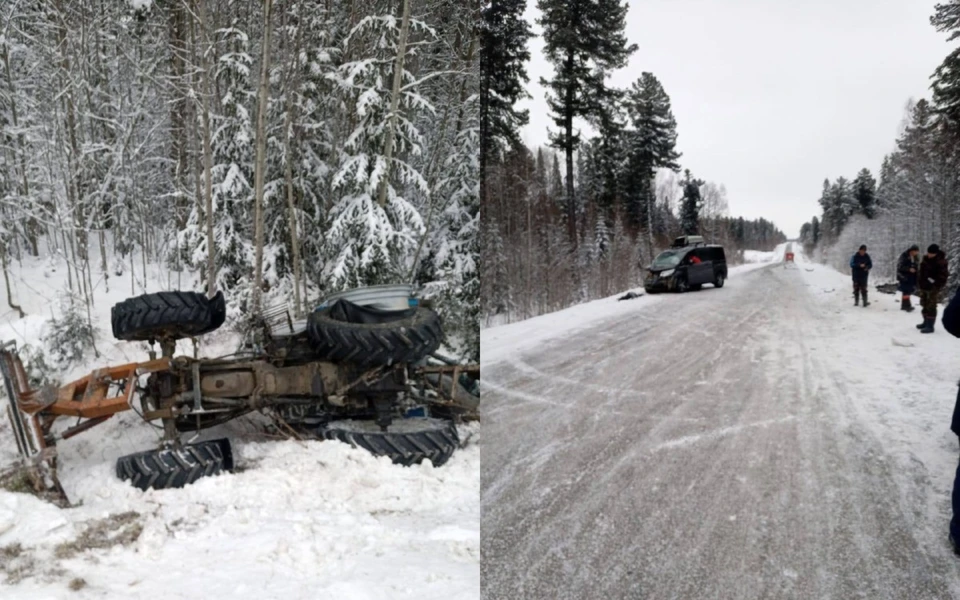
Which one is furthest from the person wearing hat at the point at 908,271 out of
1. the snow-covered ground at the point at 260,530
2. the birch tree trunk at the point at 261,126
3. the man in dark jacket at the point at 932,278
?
the birch tree trunk at the point at 261,126

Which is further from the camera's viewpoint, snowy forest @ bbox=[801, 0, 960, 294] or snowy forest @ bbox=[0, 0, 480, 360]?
snowy forest @ bbox=[0, 0, 480, 360]

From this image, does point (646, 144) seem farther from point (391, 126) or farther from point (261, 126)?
point (261, 126)

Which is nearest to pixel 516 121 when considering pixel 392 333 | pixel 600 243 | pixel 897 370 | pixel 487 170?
pixel 487 170

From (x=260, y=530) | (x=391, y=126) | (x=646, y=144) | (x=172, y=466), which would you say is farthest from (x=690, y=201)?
(x=391, y=126)

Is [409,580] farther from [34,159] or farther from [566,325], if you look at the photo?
[34,159]

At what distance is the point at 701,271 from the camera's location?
2.75 metres

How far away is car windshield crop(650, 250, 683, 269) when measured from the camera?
1.96 m

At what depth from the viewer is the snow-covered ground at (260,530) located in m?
1.94

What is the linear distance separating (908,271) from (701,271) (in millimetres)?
1389

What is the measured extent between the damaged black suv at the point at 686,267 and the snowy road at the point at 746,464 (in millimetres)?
76

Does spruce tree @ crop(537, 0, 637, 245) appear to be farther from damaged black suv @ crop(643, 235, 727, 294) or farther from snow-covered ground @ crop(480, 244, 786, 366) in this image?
damaged black suv @ crop(643, 235, 727, 294)

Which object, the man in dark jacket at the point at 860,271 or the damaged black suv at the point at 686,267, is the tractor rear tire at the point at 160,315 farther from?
the man in dark jacket at the point at 860,271

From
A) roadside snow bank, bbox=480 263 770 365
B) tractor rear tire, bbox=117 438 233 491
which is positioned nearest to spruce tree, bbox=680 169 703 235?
roadside snow bank, bbox=480 263 770 365

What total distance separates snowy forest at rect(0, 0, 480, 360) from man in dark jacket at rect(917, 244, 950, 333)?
459 centimetres
